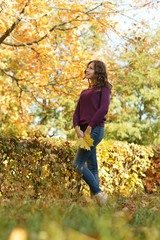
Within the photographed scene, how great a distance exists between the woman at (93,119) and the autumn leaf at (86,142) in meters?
0.11

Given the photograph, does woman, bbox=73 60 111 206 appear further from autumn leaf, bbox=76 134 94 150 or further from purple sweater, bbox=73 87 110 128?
autumn leaf, bbox=76 134 94 150

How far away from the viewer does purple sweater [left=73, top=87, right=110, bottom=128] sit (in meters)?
3.36

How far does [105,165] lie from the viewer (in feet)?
20.4

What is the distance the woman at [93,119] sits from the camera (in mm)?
3385

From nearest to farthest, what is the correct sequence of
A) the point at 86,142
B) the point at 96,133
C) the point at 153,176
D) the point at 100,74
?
1. the point at 86,142
2. the point at 96,133
3. the point at 100,74
4. the point at 153,176

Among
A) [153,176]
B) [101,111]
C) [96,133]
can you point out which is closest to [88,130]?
[96,133]

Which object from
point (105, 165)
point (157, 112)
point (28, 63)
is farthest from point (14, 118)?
point (157, 112)

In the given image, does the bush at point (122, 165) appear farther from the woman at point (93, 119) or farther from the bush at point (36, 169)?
the woman at point (93, 119)

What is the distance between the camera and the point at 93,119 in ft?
11.0

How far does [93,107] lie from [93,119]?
0.73ft

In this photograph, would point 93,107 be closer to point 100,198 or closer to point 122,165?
point 100,198

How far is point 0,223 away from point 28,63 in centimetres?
784

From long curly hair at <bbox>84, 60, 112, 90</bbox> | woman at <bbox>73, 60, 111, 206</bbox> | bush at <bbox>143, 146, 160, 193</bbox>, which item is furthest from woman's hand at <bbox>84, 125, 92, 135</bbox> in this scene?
bush at <bbox>143, 146, 160, 193</bbox>

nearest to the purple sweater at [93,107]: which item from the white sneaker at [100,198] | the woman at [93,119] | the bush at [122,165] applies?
the woman at [93,119]
